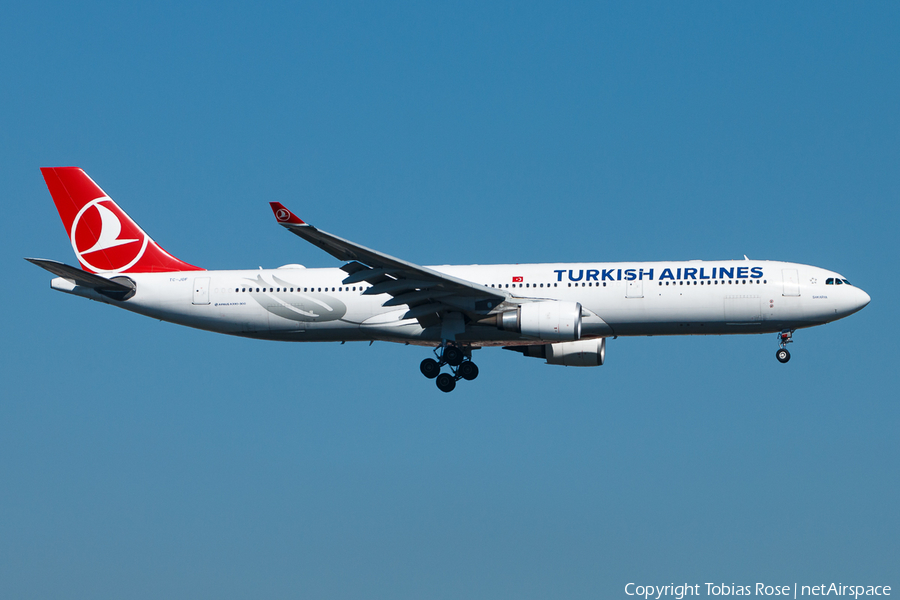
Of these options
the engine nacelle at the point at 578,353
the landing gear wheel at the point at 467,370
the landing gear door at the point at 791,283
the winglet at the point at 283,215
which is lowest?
the landing gear wheel at the point at 467,370

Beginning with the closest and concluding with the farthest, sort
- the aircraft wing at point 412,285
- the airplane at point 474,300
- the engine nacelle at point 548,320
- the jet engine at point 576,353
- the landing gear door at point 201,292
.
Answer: the aircraft wing at point 412,285 → the engine nacelle at point 548,320 → the airplane at point 474,300 → the jet engine at point 576,353 → the landing gear door at point 201,292

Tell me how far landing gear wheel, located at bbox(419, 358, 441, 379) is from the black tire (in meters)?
0.50

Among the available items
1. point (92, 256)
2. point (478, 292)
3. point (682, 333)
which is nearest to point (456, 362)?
point (478, 292)

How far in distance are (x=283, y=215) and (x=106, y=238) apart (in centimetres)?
1421

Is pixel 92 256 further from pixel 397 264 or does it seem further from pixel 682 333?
pixel 682 333

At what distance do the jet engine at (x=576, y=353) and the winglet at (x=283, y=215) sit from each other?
38.7 feet

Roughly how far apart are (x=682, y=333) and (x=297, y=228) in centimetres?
1395

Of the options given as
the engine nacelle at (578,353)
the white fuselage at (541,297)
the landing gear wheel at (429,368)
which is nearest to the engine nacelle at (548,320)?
A: the white fuselage at (541,297)

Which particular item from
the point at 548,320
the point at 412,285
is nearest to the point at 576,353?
the point at 548,320

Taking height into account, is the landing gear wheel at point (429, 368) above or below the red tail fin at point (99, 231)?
below

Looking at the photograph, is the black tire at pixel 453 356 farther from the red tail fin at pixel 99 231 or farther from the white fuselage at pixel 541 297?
the red tail fin at pixel 99 231

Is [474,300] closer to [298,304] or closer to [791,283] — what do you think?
[298,304]

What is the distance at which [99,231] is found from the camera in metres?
44.0

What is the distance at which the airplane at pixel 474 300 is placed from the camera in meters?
37.3
